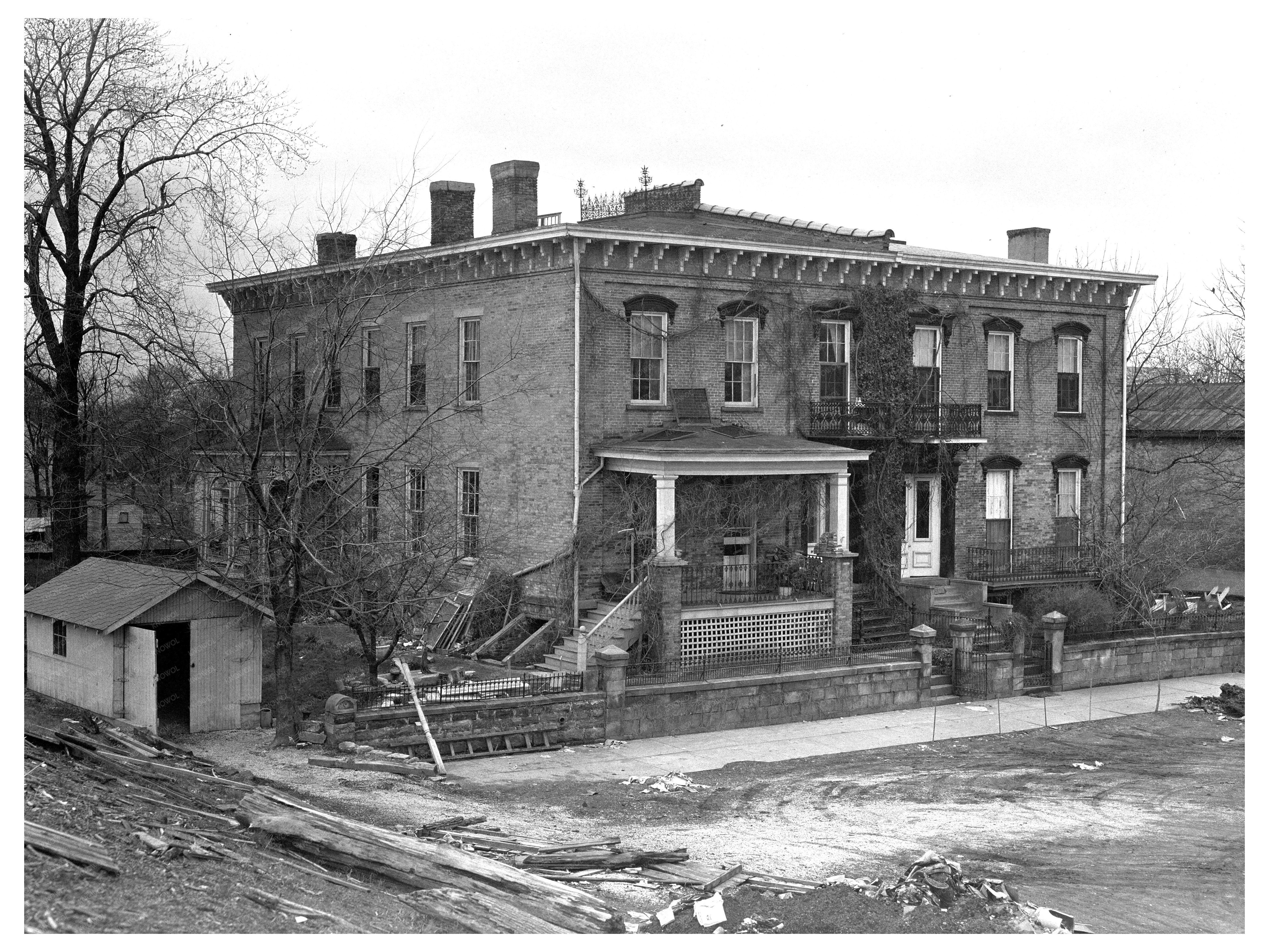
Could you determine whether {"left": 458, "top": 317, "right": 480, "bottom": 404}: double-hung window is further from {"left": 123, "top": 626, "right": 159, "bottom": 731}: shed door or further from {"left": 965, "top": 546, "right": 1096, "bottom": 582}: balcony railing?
{"left": 965, "top": 546, "right": 1096, "bottom": 582}: balcony railing

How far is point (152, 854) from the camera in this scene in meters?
12.0

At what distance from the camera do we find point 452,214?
29234 mm

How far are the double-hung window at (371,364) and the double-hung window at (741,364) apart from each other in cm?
764

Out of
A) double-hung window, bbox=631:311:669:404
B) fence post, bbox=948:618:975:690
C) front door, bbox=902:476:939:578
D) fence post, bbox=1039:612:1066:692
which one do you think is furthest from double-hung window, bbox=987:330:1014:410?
double-hung window, bbox=631:311:669:404

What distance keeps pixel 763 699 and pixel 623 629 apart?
2.85 meters

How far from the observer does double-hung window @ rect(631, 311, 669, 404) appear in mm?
26891

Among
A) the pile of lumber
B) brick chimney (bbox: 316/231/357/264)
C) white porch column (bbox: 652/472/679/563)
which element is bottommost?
the pile of lumber

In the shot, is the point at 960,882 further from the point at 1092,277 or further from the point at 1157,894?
the point at 1092,277

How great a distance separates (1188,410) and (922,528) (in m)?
13.6

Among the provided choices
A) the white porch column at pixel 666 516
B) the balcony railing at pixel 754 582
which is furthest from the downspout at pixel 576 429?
the balcony railing at pixel 754 582

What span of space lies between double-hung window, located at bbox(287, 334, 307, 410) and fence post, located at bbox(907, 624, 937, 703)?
481 inches

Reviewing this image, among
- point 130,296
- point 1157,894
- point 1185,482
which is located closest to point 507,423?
point 130,296

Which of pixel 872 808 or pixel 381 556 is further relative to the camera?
pixel 381 556

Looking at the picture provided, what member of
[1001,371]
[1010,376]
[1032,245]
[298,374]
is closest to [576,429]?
[298,374]
